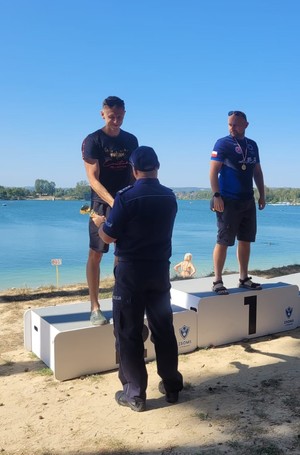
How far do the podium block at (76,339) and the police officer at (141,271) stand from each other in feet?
2.31

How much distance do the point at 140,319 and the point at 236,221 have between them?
211cm

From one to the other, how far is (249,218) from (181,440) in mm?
2840

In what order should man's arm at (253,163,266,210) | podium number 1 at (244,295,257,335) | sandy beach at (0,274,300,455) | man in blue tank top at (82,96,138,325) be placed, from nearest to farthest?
sandy beach at (0,274,300,455) < man in blue tank top at (82,96,138,325) < podium number 1 at (244,295,257,335) < man's arm at (253,163,266,210)

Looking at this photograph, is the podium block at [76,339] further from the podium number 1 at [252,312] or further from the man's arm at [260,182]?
the man's arm at [260,182]

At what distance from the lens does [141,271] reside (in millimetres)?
3156

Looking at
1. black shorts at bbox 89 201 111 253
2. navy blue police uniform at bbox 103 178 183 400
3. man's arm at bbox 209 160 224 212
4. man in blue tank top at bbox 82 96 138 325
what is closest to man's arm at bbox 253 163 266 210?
man's arm at bbox 209 160 224 212

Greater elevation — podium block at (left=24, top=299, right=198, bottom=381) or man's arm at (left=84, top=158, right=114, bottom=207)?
man's arm at (left=84, top=158, right=114, bottom=207)

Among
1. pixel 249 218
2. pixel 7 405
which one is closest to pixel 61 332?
pixel 7 405

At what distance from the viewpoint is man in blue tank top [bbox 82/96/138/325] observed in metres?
4.00

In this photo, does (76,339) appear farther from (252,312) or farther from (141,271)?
(252,312)

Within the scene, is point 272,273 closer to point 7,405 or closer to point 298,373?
point 298,373

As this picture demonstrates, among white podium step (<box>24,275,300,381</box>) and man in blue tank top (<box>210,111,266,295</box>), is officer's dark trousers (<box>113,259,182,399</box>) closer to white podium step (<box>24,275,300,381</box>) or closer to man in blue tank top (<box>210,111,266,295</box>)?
white podium step (<box>24,275,300,381</box>)

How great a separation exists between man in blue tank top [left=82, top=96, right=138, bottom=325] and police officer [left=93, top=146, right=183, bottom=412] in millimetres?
797

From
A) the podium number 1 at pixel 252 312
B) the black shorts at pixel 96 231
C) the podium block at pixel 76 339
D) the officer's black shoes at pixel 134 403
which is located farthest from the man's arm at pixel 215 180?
the officer's black shoes at pixel 134 403
